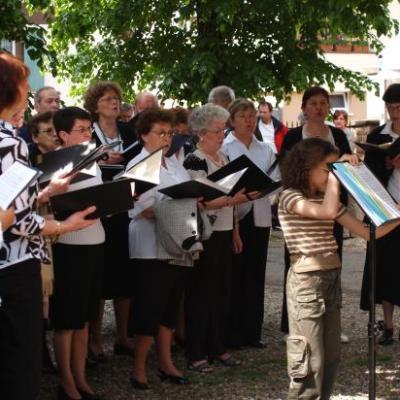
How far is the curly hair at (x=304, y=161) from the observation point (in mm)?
5219

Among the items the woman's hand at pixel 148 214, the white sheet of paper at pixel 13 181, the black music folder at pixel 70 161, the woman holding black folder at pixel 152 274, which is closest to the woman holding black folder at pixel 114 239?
the woman holding black folder at pixel 152 274

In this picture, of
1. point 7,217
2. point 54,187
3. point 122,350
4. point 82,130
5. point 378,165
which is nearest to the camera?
point 7,217

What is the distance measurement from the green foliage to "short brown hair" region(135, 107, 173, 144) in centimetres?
481

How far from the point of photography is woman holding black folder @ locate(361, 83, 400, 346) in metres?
7.34

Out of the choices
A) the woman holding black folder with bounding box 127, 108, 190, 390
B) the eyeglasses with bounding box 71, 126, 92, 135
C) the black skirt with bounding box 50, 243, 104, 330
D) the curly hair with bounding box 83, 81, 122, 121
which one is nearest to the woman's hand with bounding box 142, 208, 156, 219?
the woman holding black folder with bounding box 127, 108, 190, 390

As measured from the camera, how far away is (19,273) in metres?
3.99

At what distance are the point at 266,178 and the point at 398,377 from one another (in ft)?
5.62

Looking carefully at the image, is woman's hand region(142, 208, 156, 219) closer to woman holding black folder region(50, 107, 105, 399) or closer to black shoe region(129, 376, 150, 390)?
woman holding black folder region(50, 107, 105, 399)

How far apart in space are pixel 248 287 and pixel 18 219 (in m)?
3.73

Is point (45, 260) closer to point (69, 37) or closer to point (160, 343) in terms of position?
point (160, 343)

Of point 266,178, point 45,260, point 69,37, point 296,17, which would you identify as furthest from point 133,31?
point 45,260

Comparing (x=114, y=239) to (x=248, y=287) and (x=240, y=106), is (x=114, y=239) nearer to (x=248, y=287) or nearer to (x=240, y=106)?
(x=248, y=287)

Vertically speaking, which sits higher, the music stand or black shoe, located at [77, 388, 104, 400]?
the music stand

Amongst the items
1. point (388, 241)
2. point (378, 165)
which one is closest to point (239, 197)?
point (378, 165)
